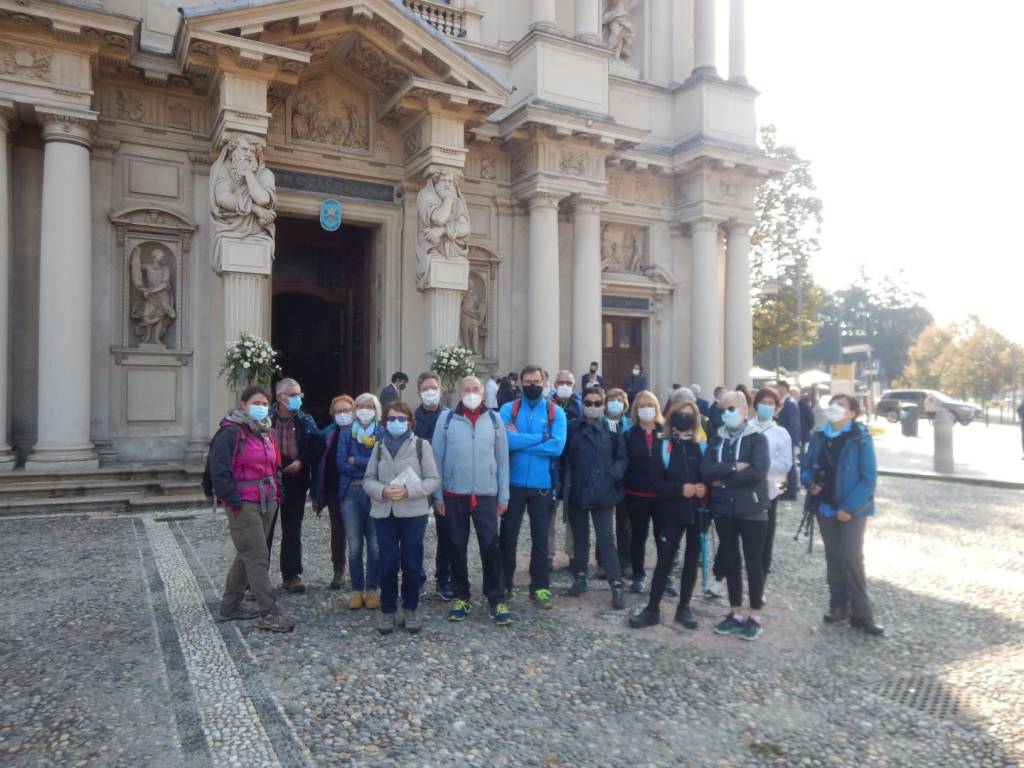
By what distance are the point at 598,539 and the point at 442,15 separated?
A: 44.3ft

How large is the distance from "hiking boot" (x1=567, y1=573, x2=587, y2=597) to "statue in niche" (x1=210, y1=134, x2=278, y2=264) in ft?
28.2

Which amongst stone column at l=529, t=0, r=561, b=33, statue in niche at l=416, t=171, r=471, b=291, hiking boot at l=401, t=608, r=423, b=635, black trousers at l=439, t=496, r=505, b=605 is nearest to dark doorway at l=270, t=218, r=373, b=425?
statue in niche at l=416, t=171, r=471, b=291

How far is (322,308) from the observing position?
702 inches

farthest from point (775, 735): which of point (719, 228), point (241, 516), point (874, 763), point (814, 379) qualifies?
point (814, 379)

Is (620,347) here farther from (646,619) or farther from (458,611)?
(458,611)

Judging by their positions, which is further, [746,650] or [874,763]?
[746,650]

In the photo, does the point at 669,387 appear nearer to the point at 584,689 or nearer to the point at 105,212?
the point at 105,212

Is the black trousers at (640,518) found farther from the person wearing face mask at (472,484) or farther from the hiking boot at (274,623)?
the hiking boot at (274,623)

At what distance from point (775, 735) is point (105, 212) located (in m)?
13.0

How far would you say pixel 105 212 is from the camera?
1234 cm

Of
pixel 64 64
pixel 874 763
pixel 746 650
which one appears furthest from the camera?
pixel 64 64

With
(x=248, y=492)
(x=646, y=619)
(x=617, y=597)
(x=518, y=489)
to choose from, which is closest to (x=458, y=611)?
(x=518, y=489)

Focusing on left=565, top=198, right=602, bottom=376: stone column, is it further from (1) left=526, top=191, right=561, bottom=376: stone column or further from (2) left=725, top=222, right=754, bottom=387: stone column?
(2) left=725, top=222, right=754, bottom=387: stone column

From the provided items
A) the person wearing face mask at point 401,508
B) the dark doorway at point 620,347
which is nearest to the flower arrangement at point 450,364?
the dark doorway at point 620,347
